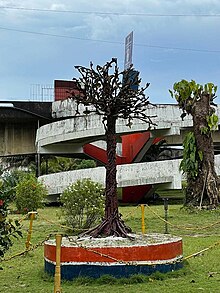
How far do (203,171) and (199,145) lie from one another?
1.02m

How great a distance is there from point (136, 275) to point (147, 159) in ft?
A: 85.2

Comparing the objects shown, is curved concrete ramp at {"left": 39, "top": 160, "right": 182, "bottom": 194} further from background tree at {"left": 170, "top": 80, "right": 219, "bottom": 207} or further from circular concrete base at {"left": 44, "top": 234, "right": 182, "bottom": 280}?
circular concrete base at {"left": 44, "top": 234, "right": 182, "bottom": 280}

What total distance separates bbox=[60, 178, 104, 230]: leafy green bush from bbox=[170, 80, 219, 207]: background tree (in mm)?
6554

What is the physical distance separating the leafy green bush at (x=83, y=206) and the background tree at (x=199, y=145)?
6.55 m

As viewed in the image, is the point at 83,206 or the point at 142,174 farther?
the point at 142,174

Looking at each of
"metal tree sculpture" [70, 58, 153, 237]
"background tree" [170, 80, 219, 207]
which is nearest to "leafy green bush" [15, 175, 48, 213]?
"background tree" [170, 80, 219, 207]

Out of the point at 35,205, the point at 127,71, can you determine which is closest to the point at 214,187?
the point at 35,205

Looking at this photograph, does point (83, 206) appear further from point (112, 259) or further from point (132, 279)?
point (132, 279)

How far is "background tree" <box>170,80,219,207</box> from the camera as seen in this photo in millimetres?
21141

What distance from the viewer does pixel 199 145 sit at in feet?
70.8

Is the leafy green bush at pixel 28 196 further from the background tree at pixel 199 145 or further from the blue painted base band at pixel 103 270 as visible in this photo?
the blue painted base band at pixel 103 270

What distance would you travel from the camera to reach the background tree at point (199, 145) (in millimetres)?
21141

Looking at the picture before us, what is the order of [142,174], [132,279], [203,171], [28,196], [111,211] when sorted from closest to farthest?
[132,279]
[111,211]
[28,196]
[203,171]
[142,174]

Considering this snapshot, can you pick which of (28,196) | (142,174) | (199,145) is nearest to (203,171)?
(199,145)
